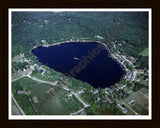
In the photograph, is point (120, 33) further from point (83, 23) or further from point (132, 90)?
point (132, 90)

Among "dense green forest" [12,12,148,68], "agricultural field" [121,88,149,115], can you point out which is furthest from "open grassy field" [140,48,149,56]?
"agricultural field" [121,88,149,115]

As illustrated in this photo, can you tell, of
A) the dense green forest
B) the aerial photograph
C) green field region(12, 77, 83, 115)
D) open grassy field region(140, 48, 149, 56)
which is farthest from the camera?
the dense green forest

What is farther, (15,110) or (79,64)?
(79,64)

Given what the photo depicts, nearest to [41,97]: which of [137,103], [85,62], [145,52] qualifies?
[137,103]

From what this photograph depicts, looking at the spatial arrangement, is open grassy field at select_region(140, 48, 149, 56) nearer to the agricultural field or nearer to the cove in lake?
the cove in lake

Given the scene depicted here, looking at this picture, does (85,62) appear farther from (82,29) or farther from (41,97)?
(82,29)

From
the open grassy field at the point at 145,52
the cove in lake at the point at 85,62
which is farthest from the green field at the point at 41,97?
the open grassy field at the point at 145,52

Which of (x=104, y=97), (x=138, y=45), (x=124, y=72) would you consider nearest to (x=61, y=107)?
(x=104, y=97)
